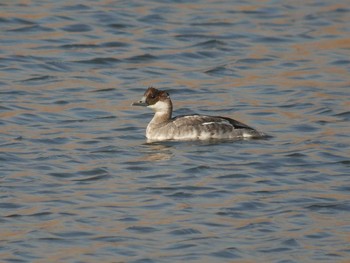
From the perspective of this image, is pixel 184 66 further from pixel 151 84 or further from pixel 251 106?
pixel 251 106

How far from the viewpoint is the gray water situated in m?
13.2

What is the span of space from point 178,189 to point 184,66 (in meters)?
8.20

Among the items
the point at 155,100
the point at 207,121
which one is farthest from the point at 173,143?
the point at 155,100

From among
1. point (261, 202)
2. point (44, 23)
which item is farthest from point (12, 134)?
point (44, 23)

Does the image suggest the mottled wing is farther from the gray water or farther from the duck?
the gray water

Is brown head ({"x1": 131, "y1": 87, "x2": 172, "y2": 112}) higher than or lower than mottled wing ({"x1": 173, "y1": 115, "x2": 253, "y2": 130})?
higher

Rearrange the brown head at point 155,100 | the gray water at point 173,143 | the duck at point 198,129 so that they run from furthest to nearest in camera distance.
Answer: the brown head at point 155,100
the duck at point 198,129
the gray water at point 173,143

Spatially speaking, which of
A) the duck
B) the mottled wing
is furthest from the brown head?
the mottled wing

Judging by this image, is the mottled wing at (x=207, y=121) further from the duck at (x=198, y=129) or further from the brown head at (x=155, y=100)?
the brown head at (x=155, y=100)

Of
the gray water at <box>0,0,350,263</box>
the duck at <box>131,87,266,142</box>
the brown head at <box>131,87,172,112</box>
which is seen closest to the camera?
the gray water at <box>0,0,350,263</box>

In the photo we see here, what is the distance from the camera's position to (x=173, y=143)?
59.5 feet

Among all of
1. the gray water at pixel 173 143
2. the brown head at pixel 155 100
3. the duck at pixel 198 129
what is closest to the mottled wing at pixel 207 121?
the duck at pixel 198 129

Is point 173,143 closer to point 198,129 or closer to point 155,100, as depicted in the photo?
point 198,129

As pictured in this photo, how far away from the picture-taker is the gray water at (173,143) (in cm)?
1317
